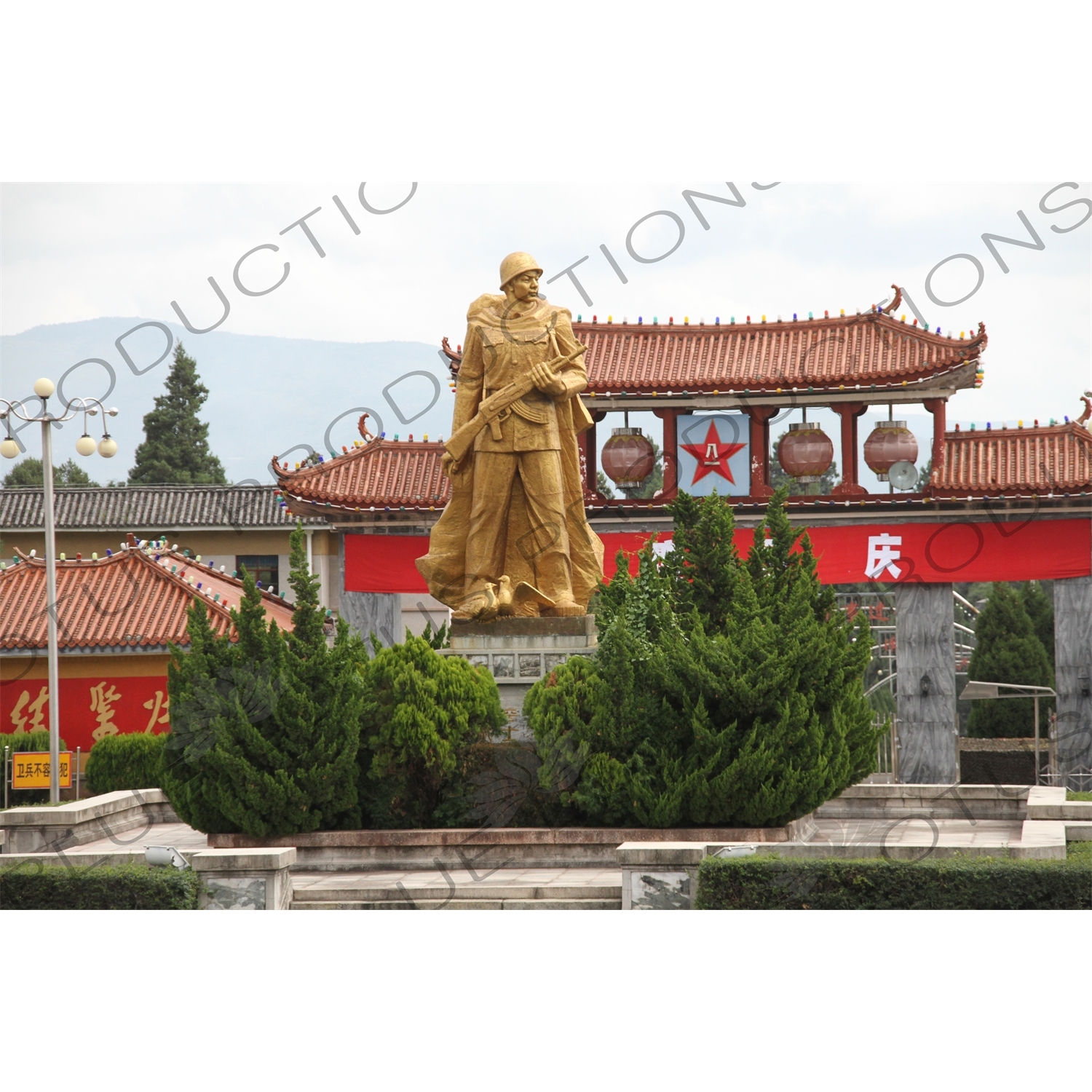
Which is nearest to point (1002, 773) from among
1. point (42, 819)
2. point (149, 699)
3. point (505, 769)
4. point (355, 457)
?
point (355, 457)

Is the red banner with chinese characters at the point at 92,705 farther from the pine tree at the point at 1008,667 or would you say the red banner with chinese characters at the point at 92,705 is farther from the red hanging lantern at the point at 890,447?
the pine tree at the point at 1008,667

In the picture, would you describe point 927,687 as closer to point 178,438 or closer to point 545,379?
point 545,379

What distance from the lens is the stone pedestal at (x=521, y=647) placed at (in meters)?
10.5

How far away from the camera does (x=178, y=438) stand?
1460 inches

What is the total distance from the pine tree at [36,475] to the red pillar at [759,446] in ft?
91.6

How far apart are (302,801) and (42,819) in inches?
88.0

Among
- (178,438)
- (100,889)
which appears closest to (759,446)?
(100,889)

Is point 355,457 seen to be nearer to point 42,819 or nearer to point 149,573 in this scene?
point 149,573

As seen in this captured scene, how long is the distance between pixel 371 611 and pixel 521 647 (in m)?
10.5

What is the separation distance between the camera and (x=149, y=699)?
19.3 meters

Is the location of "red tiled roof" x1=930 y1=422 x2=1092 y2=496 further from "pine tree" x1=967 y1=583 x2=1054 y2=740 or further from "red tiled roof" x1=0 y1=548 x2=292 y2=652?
"red tiled roof" x1=0 y1=548 x2=292 y2=652

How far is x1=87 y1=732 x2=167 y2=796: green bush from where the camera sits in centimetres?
1595

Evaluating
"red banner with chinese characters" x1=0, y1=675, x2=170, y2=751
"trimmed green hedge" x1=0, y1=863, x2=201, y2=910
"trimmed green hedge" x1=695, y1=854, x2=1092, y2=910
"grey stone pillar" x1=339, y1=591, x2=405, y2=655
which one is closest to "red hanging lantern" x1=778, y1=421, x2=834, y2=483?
"grey stone pillar" x1=339, y1=591, x2=405, y2=655

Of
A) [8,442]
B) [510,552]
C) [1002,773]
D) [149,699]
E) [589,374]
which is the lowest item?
[1002,773]
